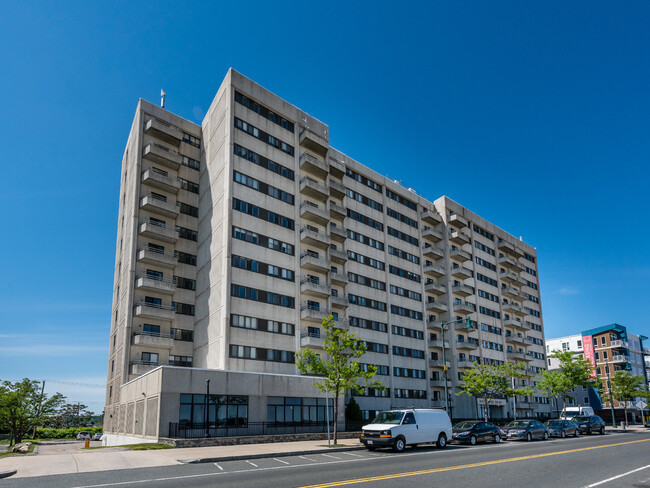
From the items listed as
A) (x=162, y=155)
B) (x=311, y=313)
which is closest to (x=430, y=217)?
(x=311, y=313)

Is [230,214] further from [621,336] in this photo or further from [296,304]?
[621,336]

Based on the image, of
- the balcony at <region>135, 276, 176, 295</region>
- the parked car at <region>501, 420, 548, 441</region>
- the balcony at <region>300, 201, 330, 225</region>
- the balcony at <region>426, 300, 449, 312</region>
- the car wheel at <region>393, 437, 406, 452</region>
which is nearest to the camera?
the car wheel at <region>393, 437, 406, 452</region>

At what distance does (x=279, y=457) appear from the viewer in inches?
927

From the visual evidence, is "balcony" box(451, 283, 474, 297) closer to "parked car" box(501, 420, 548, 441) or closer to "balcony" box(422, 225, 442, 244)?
"balcony" box(422, 225, 442, 244)

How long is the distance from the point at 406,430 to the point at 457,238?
189 ft

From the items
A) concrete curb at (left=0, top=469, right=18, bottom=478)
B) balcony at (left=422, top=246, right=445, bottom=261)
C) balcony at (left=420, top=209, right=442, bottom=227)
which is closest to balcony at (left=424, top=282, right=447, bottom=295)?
balcony at (left=422, top=246, right=445, bottom=261)

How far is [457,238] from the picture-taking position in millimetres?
79875

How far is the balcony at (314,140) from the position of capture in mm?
57625

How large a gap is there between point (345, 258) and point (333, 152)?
46.3 feet

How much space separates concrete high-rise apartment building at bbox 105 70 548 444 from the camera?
1804 inches

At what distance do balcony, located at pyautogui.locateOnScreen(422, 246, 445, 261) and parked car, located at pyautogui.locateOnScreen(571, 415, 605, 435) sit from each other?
33.7m

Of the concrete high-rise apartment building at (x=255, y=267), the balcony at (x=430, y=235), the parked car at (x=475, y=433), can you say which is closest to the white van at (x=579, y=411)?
the concrete high-rise apartment building at (x=255, y=267)

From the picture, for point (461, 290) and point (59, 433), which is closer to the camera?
point (461, 290)

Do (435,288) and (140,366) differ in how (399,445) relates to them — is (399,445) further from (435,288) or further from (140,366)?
(435,288)
